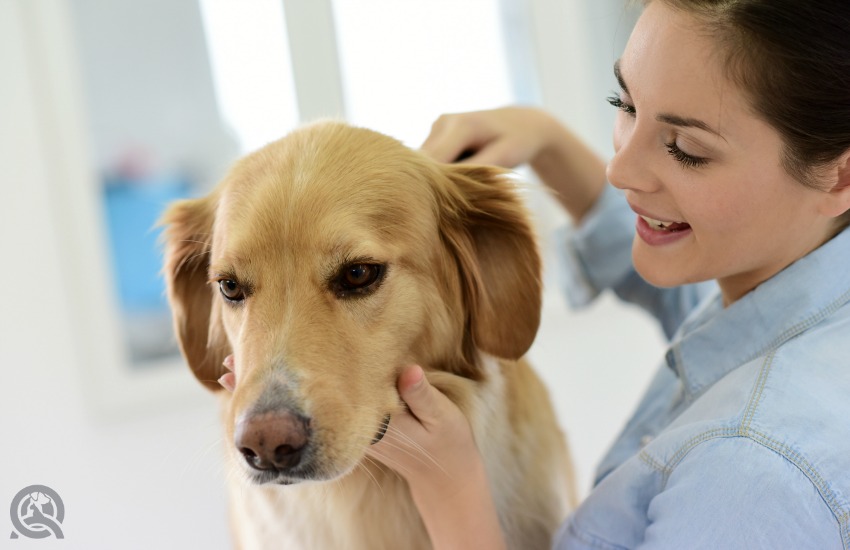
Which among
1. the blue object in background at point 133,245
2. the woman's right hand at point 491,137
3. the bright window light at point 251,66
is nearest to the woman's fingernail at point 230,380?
the woman's right hand at point 491,137

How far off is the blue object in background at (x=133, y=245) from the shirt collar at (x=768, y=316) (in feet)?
6.57

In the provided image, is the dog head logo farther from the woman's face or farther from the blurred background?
the woman's face

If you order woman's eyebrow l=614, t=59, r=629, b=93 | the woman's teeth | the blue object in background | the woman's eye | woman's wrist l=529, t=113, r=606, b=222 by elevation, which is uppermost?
woman's eyebrow l=614, t=59, r=629, b=93

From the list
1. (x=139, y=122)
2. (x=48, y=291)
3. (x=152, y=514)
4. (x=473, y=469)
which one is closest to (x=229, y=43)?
(x=139, y=122)

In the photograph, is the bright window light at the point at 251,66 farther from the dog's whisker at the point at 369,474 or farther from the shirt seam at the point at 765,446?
the shirt seam at the point at 765,446

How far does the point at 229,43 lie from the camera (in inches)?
117

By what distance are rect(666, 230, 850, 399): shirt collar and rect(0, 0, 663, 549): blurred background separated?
0.39 metres

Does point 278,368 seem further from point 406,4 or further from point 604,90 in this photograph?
point 604,90

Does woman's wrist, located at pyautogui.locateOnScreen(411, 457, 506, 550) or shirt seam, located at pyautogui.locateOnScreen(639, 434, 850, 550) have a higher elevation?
shirt seam, located at pyautogui.locateOnScreen(639, 434, 850, 550)

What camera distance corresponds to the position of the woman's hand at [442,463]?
3.95ft

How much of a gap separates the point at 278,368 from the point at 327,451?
14 cm

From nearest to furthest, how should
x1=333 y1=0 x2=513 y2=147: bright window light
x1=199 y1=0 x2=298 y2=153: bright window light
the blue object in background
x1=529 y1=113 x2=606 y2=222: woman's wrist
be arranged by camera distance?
x1=529 y1=113 x2=606 y2=222: woman's wrist, the blue object in background, x1=199 y1=0 x2=298 y2=153: bright window light, x1=333 y1=0 x2=513 y2=147: bright window light

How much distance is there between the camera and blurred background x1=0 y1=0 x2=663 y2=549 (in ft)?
5.12

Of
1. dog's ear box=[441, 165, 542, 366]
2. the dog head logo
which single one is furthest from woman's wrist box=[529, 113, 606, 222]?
the dog head logo
